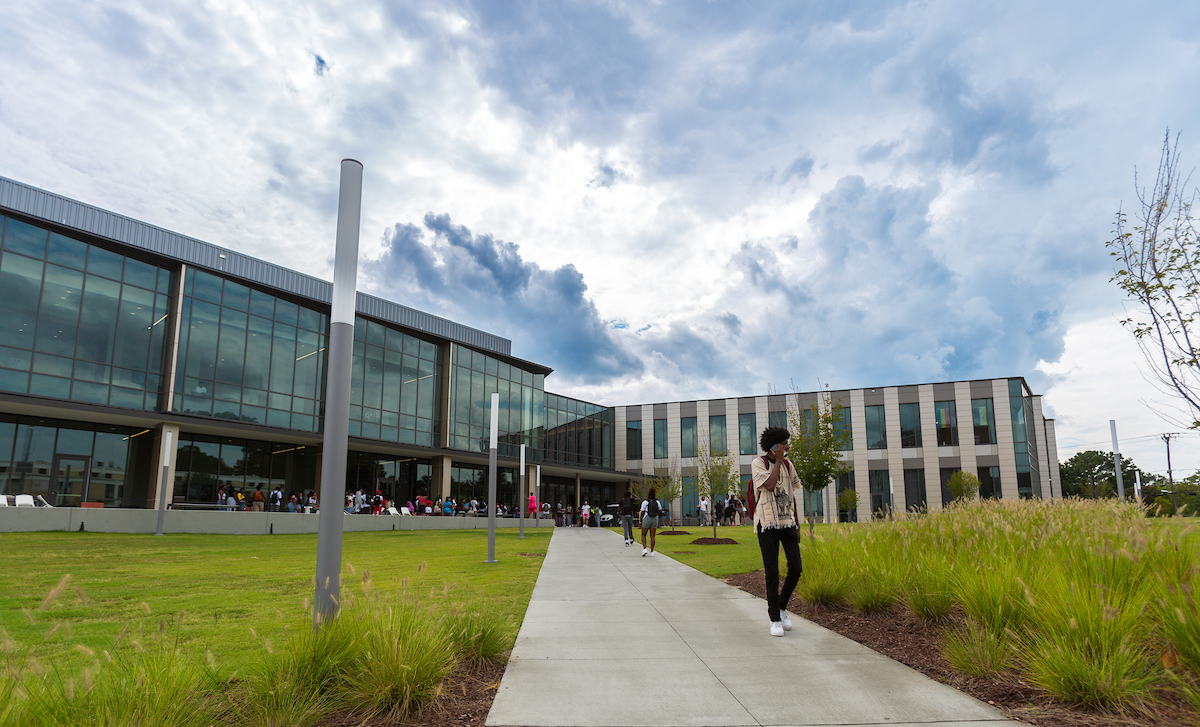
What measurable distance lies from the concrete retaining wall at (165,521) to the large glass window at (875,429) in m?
37.5

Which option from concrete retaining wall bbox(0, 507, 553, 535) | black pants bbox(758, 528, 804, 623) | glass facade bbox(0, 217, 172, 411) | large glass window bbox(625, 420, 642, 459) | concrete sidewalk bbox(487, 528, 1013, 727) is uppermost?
glass facade bbox(0, 217, 172, 411)

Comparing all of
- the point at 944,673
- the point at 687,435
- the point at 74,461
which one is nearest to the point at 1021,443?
the point at 687,435

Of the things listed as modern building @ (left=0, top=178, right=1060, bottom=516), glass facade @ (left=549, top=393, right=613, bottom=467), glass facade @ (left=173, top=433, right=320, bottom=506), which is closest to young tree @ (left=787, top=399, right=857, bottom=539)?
modern building @ (left=0, top=178, right=1060, bottom=516)

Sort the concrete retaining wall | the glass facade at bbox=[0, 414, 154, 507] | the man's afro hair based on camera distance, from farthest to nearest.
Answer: the glass facade at bbox=[0, 414, 154, 507] < the concrete retaining wall < the man's afro hair

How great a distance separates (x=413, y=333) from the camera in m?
39.0

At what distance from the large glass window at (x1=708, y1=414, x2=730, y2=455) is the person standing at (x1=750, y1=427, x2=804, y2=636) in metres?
50.1

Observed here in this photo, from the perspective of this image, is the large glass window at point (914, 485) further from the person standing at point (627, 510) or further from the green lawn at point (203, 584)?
the green lawn at point (203, 584)

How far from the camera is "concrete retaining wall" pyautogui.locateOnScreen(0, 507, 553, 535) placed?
2023 centimetres

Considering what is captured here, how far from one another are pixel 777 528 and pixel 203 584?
8.62 metres

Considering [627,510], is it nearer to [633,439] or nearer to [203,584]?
[203,584]

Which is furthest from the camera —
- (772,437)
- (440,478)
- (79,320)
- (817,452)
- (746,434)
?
(746,434)

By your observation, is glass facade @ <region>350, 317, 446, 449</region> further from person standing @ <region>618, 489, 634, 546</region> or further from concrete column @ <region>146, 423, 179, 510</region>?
person standing @ <region>618, 489, 634, 546</region>

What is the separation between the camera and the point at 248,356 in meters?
30.7

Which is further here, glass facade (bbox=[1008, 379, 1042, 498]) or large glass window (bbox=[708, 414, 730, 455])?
large glass window (bbox=[708, 414, 730, 455])
